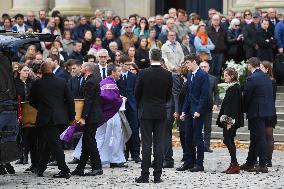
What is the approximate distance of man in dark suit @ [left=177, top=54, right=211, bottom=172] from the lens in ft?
59.5

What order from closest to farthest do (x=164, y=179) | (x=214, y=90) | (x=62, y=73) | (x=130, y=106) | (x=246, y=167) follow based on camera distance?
(x=164, y=179) < (x=246, y=167) < (x=130, y=106) < (x=62, y=73) < (x=214, y=90)

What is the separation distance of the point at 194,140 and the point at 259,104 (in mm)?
1228

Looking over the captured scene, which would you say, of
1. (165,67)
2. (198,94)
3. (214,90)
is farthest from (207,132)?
(198,94)

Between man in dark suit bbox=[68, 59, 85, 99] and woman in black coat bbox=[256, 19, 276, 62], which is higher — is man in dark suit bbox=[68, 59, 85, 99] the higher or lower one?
the lower one

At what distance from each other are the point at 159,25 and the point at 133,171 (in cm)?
922

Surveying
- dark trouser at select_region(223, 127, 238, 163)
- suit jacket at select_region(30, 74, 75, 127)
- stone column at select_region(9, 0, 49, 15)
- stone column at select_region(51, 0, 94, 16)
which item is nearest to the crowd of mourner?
dark trouser at select_region(223, 127, 238, 163)

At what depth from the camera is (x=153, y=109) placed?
1692 cm

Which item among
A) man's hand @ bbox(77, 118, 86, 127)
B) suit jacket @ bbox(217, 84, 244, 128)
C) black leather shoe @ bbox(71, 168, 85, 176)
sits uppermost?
suit jacket @ bbox(217, 84, 244, 128)

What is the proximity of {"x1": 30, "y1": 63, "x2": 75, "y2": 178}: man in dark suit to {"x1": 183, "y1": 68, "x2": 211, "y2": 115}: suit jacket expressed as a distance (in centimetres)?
204

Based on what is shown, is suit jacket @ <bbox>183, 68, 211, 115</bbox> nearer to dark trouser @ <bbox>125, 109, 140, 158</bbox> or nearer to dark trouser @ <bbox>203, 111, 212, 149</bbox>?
dark trouser @ <bbox>125, 109, 140, 158</bbox>

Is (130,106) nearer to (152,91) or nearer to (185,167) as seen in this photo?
(185,167)

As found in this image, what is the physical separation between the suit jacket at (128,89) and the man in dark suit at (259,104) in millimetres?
2588

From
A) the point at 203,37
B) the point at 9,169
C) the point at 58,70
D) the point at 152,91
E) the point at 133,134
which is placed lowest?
the point at 9,169

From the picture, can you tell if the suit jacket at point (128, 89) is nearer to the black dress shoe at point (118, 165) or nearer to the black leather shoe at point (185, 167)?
the black dress shoe at point (118, 165)
